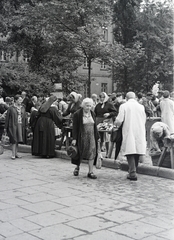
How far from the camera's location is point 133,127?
9031 millimetres

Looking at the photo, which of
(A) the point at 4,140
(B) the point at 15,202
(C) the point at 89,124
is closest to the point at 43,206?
(B) the point at 15,202

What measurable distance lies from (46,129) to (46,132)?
9cm

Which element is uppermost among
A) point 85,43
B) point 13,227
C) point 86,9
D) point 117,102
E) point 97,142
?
point 86,9

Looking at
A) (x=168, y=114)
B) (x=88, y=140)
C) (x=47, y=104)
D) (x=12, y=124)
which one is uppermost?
(x=47, y=104)

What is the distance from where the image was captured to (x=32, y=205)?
6.81 metres

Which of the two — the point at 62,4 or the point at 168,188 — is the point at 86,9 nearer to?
the point at 62,4

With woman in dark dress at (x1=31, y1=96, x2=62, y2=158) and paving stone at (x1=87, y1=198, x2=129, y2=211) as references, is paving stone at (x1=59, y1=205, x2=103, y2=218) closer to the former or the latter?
paving stone at (x1=87, y1=198, x2=129, y2=211)

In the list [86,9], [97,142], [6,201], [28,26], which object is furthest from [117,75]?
[6,201]

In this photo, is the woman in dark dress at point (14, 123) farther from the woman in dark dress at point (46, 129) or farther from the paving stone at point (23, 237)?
the paving stone at point (23, 237)

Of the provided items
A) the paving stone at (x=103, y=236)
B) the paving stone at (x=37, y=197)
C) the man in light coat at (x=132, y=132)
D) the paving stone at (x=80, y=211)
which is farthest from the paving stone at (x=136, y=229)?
the man in light coat at (x=132, y=132)

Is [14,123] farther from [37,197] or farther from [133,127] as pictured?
[37,197]

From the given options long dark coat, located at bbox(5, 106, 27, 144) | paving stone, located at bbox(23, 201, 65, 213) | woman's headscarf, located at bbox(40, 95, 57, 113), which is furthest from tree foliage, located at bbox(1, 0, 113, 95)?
paving stone, located at bbox(23, 201, 65, 213)

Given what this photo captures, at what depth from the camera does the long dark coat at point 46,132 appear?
1255cm

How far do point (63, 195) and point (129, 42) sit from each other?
3065cm
